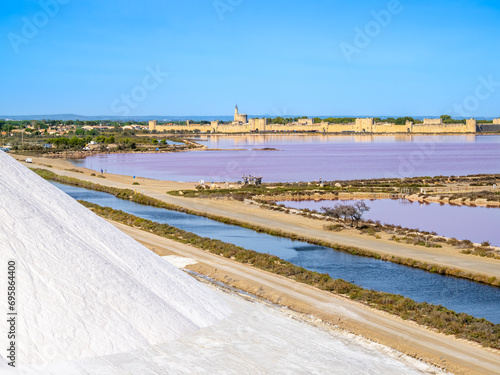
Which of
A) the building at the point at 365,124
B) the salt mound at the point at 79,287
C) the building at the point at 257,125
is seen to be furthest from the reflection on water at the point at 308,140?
the salt mound at the point at 79,287

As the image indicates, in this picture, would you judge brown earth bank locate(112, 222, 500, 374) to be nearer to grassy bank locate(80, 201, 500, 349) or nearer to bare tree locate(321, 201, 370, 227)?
grassy bank locate(80, 201, 500, 349)

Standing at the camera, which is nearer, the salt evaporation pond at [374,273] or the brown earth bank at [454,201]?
the salt evaporation pond at [374,273]

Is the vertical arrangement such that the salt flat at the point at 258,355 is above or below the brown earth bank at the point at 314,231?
above

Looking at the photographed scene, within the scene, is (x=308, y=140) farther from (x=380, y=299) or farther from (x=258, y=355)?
(x=258, y=355)

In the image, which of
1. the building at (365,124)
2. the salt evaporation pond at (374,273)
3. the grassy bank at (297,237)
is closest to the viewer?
the salt evaporation pond at (374,273)

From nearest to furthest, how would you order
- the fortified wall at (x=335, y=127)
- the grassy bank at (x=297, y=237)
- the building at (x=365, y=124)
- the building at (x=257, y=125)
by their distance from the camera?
the grassy bank at (x=297, y=237) < the fortified wall at (x=335, y=127) < the building at (x=365, y=124) < the building at (x=257, y=125)

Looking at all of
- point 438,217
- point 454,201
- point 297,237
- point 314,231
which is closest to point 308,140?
point 454,201

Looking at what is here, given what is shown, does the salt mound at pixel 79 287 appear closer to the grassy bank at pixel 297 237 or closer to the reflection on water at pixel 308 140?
the grassy bank at pixel 297 237
